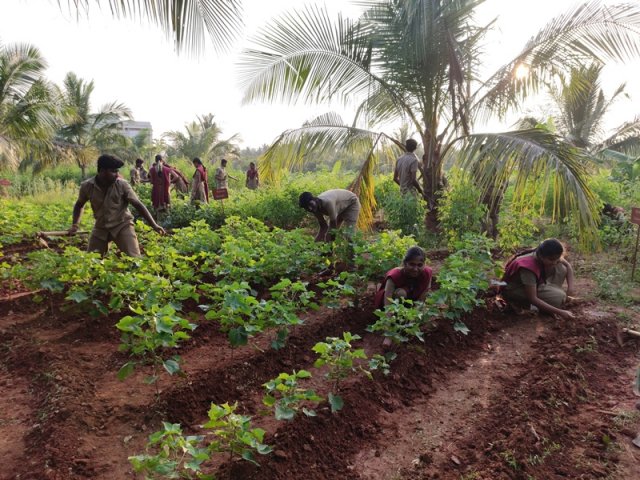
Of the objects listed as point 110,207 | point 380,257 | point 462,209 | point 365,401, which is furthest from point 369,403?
point 462,209

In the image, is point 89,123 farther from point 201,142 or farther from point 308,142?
point 308,142

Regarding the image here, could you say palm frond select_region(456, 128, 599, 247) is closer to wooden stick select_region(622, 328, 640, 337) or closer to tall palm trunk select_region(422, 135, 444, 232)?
wooden stick select_region(622, 328, 640, 337)

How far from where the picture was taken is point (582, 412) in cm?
289

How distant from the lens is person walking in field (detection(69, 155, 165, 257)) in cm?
448

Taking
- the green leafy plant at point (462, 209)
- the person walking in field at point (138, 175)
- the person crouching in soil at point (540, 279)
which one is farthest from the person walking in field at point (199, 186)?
the person crouching in soil at point (540, 279)

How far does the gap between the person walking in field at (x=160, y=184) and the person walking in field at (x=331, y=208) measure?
4.85 m

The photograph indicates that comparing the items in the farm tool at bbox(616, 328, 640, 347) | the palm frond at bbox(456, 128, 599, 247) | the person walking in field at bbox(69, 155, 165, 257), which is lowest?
the farm tool at bbox(616, 328, 640, 347)

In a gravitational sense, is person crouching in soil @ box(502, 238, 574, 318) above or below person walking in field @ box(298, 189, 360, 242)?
below

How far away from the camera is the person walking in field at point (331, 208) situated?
5.05 metres

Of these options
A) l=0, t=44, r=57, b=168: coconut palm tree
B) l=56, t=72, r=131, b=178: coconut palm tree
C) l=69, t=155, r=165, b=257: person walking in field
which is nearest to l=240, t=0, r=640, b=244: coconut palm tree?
l=69, t=155, r=165, b=257: person walking in field

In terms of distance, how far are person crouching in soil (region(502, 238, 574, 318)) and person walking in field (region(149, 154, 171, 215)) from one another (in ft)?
23.5

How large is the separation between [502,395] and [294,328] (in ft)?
5.92

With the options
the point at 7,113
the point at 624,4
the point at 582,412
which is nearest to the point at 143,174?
the point at 7,113

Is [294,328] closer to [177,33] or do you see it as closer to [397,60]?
[177,33]
